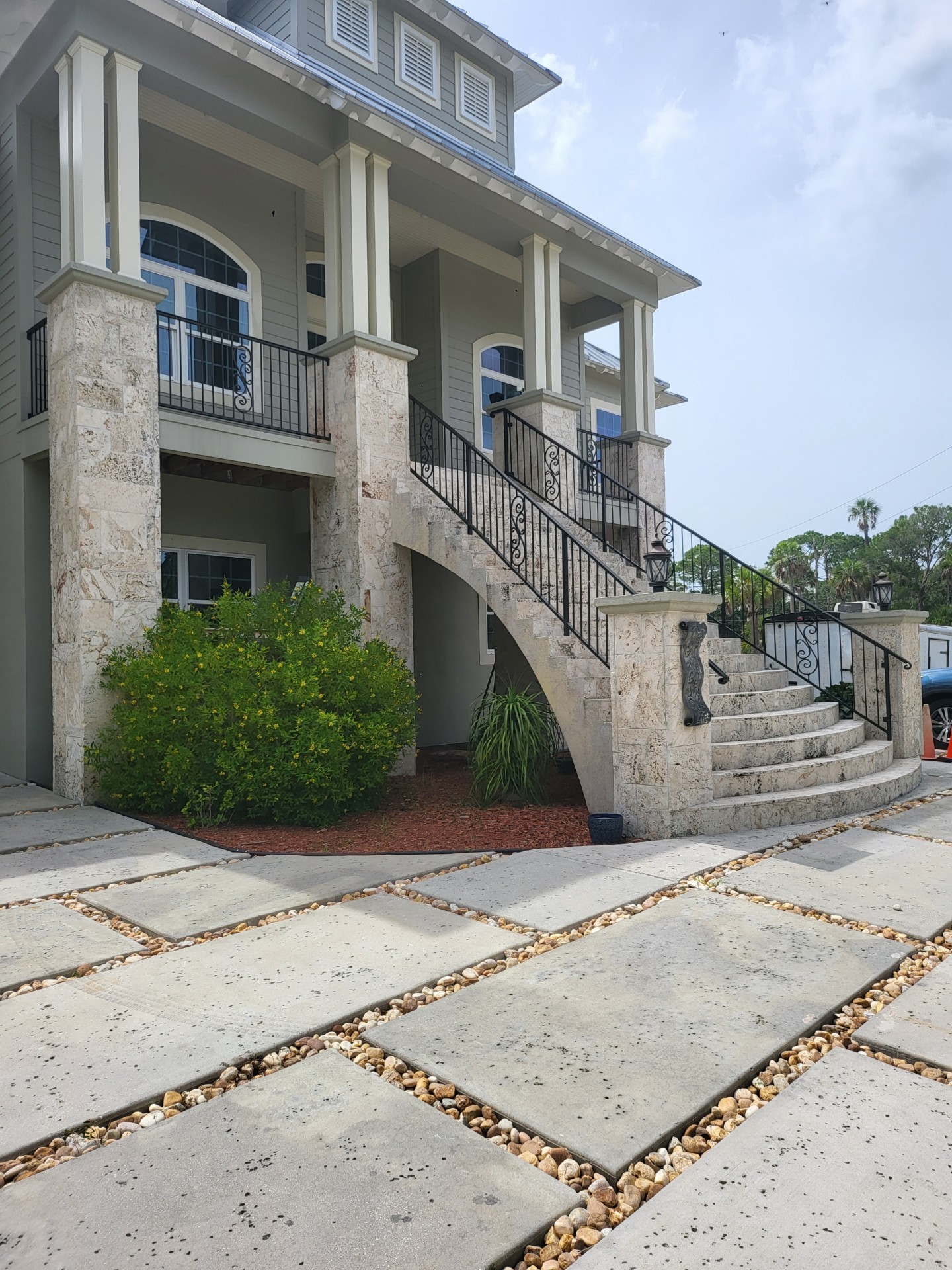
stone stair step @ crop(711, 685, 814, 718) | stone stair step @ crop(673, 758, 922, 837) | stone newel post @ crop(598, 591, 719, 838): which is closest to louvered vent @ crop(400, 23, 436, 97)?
stone stair step @ crop(711, 685, 814, 718)

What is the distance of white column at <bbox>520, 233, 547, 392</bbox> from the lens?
34.0 ft

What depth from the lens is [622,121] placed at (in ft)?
26.9

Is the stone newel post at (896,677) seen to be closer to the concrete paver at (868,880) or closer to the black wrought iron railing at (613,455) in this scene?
the concrete paver at (868,880)

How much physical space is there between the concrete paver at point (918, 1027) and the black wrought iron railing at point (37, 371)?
26.0 ft

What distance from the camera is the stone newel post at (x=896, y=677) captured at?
25.4 feet

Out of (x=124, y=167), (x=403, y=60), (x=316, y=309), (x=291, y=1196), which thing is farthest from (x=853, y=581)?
(x=291, y=1196)

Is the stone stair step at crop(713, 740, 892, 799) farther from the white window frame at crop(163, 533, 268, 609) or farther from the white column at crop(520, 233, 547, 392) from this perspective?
the white window frame at crop(163, 533, 268, 609)

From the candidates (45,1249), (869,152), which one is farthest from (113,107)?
(869,152)

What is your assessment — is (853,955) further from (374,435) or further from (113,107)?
(113,107)

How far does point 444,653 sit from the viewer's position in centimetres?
1167

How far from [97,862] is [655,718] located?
354cm

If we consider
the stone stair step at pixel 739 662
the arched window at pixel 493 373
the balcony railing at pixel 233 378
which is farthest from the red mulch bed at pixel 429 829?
the arched window at pixel 493 373

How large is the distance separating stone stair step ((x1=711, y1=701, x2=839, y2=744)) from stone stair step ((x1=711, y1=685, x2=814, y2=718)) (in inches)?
2.2

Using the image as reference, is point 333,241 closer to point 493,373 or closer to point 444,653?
point 493,373
